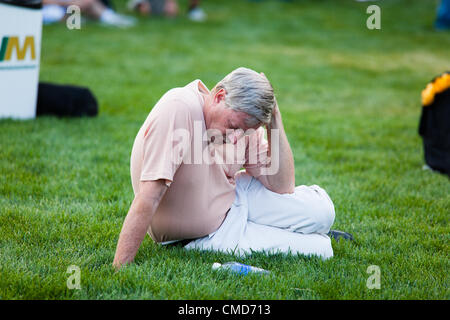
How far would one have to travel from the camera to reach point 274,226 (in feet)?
11.1

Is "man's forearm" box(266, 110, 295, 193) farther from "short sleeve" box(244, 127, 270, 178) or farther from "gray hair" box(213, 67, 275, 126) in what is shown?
"gray hair" box(213, 67, 275, 126)

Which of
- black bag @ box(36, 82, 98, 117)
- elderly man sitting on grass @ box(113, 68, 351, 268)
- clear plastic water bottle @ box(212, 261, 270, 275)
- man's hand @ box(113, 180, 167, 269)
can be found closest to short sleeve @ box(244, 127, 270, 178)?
elderly man sitting on grass @ box(113, 68, 351, 268)

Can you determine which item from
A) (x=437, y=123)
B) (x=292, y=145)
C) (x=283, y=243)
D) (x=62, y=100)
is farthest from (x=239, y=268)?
(x=62, y=100)

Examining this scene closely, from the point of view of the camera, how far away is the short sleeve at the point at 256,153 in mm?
3320

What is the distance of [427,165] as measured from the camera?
5383 millimetres

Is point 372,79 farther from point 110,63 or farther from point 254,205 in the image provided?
point 254,205

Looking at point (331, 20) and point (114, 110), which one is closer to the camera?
point (114, 110)

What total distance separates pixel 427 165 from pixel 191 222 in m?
3.15

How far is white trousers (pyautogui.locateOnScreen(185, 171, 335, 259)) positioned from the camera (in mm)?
3293

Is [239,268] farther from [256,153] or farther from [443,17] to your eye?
[443,17]

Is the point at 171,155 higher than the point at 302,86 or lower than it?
higher

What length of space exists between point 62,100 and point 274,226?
12.7 feet

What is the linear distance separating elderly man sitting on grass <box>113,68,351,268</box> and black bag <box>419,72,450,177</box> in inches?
83.5
